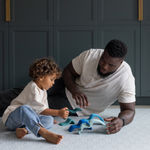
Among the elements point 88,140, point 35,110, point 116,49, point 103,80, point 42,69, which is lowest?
point 88,140

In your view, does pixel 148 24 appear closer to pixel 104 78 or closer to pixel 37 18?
pixel 104 78

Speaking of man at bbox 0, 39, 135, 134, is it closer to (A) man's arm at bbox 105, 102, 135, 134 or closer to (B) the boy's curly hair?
(A) man's arm at bbox 105, 102, 135, 134

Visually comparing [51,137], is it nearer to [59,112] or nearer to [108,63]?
[59,112]

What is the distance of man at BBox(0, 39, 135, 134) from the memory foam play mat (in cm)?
11

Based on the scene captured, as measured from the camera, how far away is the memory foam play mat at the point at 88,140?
0.98m

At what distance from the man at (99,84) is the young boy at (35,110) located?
23 cm

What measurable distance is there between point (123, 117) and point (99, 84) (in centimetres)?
35

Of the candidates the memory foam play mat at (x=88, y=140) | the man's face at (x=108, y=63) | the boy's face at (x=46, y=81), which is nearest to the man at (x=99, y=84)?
the man's face at (x=108, y=63)

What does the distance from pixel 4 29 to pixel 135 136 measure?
181cm

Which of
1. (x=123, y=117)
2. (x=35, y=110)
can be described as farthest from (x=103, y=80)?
(x=35, y=110)

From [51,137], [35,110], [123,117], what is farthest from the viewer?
[123,117]

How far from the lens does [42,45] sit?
222cm

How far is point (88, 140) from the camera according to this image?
1.07 meters

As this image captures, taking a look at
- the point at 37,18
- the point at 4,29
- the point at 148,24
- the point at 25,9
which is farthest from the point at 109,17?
the point at 4,29
